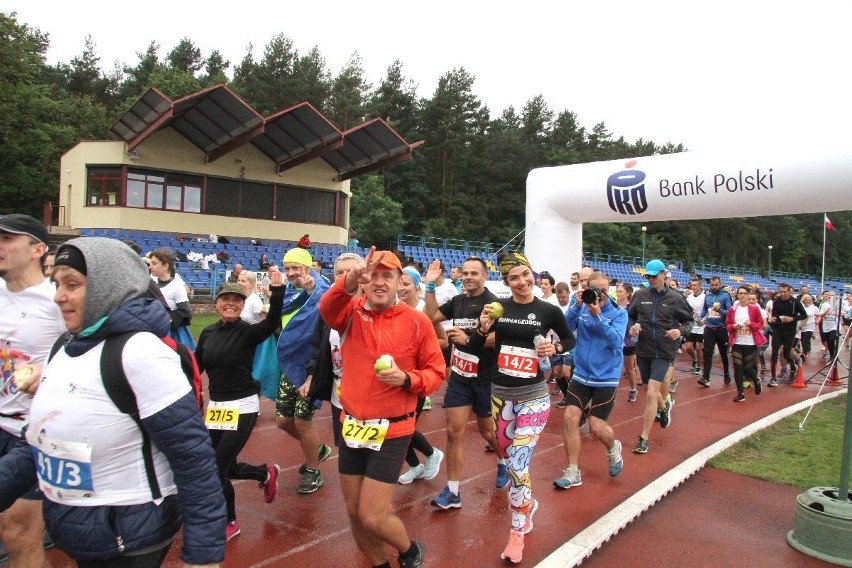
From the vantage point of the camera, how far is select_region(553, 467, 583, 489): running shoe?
5762 millimetres

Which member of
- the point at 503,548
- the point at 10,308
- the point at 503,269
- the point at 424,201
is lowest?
the point at 503,548

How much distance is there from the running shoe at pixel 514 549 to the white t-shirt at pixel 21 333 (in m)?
2.99

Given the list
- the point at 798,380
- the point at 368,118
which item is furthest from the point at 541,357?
the point at 368,118

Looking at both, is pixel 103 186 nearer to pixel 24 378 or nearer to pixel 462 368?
pixel 462 368

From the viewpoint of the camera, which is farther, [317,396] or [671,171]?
[671,171]

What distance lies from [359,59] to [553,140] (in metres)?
21.0

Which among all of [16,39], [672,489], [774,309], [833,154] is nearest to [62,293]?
[672,489]

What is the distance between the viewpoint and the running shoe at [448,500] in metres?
5.09

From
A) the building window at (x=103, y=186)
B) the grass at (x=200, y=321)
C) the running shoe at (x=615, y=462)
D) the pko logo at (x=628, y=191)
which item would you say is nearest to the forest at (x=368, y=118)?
the building window at (x=103, y=186)

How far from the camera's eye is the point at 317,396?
454cm

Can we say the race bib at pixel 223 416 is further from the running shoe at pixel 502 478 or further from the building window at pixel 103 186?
the building window at pixel 103 186

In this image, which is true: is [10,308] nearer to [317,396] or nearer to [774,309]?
[317,396]

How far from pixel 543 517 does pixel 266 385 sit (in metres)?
2.51

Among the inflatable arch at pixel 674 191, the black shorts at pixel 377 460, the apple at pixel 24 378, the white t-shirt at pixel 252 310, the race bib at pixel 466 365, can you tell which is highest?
the inflatable arch at pixel 674 191
